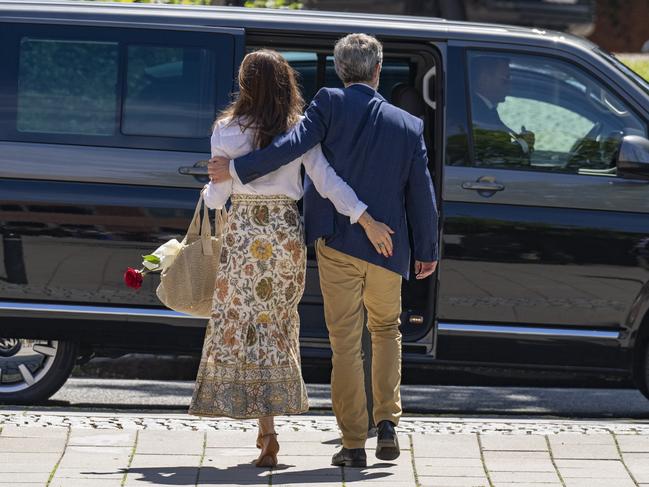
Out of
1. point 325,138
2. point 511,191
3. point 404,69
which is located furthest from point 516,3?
point 325,138

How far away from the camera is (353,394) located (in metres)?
5.36

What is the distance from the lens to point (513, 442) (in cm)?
559

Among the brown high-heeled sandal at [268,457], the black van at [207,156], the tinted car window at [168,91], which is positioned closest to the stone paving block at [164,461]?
the brown high-heeled sandal at [268,457]

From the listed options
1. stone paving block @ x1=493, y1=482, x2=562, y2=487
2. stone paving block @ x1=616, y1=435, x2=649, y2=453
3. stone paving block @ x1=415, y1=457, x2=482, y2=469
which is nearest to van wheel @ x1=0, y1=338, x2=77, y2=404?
stone paving block @ x1=415, y1=457, x2=482, y2=469

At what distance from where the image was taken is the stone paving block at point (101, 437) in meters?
5.49

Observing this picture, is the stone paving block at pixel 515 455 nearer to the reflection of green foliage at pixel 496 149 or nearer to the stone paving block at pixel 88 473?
the stone paving block at pixel 88 473

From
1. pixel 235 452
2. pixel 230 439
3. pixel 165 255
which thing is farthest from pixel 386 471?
pixel 165 255

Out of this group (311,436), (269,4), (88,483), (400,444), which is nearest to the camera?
(88,483)

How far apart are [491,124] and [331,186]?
1653 millimetres

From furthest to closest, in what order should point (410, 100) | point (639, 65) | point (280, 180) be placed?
1. point (639, 65)
2. point (410, 100)
3. point (280, 180)

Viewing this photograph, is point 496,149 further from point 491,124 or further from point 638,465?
point 638,465

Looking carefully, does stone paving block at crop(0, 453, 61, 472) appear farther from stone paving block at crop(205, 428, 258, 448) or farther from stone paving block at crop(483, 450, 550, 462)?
stone paving block at crop(483, 450, 550, 462)

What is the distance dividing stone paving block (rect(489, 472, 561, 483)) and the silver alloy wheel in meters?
2.52

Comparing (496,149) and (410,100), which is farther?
(410,100)
